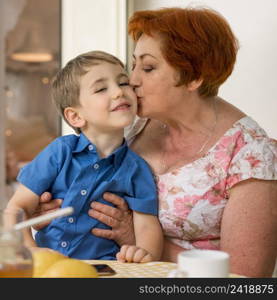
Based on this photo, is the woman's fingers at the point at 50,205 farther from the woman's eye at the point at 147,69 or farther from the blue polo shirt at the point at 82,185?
the woman's eye at the point at 147,69

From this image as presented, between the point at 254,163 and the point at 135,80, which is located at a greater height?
the point at 135,80

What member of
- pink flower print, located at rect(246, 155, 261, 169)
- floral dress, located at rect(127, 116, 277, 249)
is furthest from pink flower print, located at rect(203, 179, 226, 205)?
pink flower print, located at rect(246, 155, 261, 169)

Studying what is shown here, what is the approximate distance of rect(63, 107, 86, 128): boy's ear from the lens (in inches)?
82.0

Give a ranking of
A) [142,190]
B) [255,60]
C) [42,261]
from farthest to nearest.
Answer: [255,60] < [142,190] < [42,261]

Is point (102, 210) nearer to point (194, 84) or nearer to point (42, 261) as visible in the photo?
point (194, 84)

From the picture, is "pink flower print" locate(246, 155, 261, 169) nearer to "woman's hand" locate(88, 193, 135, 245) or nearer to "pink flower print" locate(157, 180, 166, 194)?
"pink flower print" locate(157, 180, 166, 194)

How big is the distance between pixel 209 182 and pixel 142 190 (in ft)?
0.76

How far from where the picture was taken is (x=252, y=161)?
78.2 inches

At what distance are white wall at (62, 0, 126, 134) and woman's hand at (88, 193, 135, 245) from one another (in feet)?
5.52

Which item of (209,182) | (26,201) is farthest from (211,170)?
(26,201)

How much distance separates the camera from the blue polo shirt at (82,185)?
197 centimetres

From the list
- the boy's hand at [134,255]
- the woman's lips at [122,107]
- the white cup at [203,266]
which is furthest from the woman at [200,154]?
the white cup at [203,266]

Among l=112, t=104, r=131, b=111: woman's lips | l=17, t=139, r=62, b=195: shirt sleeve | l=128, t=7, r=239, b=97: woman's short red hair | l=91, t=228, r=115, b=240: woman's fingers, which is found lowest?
l=91, t=228, r=115, b=240: woman's fingers

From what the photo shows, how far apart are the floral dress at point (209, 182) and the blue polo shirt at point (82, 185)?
0.08 metres
